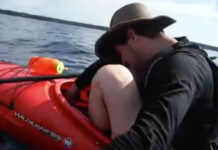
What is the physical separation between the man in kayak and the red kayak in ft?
0.81

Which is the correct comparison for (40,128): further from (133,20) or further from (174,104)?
(174,104)

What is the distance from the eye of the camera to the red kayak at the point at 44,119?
9.02ft

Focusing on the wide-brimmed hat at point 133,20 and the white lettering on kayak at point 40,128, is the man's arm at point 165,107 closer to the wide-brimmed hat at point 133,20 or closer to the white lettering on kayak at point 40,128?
the wide-brimmed hat at point 133,20

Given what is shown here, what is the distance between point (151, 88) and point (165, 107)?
24 centimetres

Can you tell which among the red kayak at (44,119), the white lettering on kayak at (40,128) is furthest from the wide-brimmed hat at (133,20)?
the white lettering on kayak at (40,128)

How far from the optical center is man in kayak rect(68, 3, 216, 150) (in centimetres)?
179

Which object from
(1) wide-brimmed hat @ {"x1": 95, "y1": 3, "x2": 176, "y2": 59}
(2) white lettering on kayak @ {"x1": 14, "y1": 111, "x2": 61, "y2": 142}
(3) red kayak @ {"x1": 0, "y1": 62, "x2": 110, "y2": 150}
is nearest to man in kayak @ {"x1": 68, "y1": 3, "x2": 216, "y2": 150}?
(1) wide-brimmed hat @ {"x1": 95, "y1": 3, "x2": 176, "y2": 59}

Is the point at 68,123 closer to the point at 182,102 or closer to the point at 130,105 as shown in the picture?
the point at 130,105

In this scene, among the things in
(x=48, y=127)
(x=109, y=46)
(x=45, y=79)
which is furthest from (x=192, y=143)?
(x=45, y=79)

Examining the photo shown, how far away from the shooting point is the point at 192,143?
7.31 ft

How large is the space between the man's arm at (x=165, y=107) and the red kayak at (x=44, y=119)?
32.1 inches

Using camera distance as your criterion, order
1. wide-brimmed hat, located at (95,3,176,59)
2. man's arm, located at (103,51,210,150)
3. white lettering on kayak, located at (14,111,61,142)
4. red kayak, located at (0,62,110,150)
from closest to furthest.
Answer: man's arm, located at (103,51,210,150)
wide-brimmed hat, located at (95,3,176,59)
red kayak, located at (0,62,110,150)
white lettering on kayak, located at (14,111,61,142)

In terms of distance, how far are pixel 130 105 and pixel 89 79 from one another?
4.80ft

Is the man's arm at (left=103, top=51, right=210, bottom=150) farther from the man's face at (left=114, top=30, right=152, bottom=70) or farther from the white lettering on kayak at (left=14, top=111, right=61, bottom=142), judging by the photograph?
the white lettering on kayak at (left=14, top=111, right=61, bottom=142)
